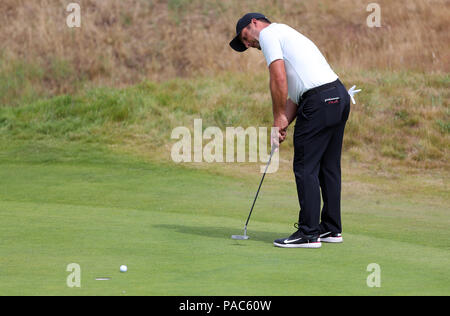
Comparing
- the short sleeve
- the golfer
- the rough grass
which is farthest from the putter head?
the rough grass

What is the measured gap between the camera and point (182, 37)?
20531 millimetres

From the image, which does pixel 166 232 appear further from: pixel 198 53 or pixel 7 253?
pixel 198 53

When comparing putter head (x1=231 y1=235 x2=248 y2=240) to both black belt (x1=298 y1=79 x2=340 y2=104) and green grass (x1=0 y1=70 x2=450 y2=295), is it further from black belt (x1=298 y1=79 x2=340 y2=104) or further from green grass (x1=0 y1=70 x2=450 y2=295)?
black belt (x1=298 y1=79 x2=340 y2=104)

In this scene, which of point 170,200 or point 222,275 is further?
point 170,200

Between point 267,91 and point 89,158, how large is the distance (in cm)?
481

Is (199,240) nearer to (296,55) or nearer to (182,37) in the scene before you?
(296,55)

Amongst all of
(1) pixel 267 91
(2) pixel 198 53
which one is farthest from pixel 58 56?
(1) pixel 267 91

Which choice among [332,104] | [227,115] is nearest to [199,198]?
[332,104]

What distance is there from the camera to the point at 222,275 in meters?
4.62

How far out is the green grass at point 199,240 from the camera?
174 inches

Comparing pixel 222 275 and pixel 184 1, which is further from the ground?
pixel 184 1

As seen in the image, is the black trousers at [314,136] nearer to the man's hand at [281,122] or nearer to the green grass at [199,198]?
the man's hand at [281,122]

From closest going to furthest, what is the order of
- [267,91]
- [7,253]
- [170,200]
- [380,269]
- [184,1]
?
[380,269], [7,253], [170,200], [267,91], [184,1]

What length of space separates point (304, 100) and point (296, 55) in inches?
13.7
